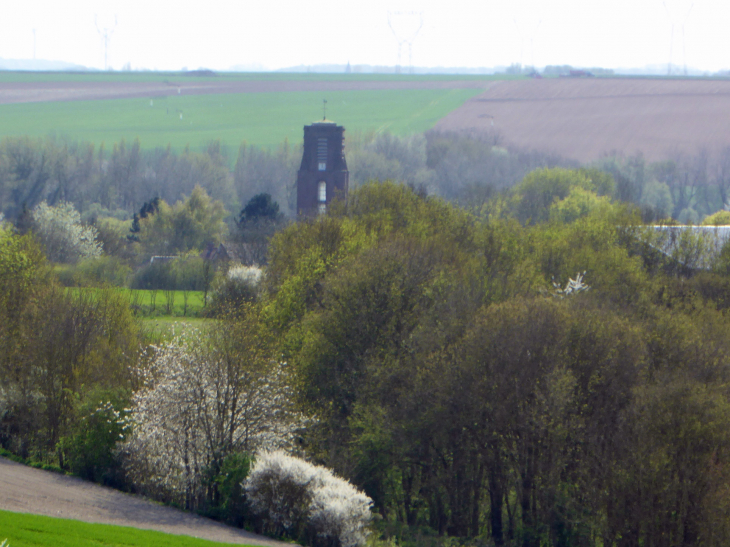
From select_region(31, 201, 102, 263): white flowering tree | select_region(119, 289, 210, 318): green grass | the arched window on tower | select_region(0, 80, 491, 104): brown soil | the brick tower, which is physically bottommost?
select_region(119, 289, 210, 318): green grass

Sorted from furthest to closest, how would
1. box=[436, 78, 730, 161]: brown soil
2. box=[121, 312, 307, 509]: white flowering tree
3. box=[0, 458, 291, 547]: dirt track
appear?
1. box=[436, 78, 730, 161]: brown soil
2. box=[121, 312, 307, 509]: white flowering tree
3. box=[0, 458, 291, 547]: dirt track

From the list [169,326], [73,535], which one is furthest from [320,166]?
[73,535]

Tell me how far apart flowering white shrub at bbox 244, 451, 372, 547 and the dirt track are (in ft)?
2.62

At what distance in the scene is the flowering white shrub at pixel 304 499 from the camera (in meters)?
21.1

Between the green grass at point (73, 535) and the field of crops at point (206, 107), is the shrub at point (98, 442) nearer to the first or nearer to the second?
the green grass at point (73, 535)

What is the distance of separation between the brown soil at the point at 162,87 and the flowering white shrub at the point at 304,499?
17148 cm

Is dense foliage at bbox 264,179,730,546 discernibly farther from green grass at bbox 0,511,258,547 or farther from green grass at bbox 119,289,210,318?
green grass at bbox 119,289,210,318

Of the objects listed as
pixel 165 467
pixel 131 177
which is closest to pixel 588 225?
pixel 165 467

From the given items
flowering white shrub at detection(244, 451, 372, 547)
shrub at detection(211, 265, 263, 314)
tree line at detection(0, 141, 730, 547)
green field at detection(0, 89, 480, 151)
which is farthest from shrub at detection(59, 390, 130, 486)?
green field at detection(0, 89, 480, 151)

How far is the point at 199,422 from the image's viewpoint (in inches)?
961

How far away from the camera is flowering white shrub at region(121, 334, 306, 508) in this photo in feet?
A: 79.5

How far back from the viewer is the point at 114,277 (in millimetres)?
63156

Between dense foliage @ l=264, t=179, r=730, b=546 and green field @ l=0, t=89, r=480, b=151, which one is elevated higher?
green field @ l=0, t=89, r=480, b=151

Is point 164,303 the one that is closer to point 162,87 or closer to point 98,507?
point 98,507
